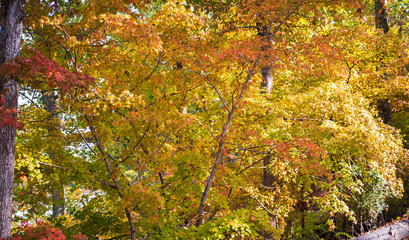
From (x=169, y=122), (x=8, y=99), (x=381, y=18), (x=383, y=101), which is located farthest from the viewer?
(x=381, y=18)

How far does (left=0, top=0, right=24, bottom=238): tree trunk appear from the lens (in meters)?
4.08

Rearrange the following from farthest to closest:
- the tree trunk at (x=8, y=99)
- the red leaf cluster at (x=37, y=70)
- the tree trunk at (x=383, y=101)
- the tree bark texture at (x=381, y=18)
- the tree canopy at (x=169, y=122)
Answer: the tree bark texture at (x=381, y=18) → the tree trunk at (x=383, y=101) → the tree canopy at (x=169, y=122) → the tree trunk at (x=8, y=99) → the red leaf cluster at (x=37, y=70)

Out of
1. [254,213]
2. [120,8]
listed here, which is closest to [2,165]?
[120,8]

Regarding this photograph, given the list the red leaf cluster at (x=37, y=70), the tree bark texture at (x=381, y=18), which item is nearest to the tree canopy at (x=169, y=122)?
the red leaf cluster at (x=37, y=70)

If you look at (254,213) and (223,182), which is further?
(223,182)

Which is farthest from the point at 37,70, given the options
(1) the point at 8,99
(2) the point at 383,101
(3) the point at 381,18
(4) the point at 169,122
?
(3) the point at 381,18

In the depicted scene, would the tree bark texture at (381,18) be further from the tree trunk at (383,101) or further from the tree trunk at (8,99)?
the tree trunk at (8,99)

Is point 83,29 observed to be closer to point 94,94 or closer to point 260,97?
point 94,94

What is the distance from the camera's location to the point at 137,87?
5.53 metres

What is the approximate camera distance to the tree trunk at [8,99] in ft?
13.4

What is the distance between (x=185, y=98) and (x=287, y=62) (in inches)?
81.0

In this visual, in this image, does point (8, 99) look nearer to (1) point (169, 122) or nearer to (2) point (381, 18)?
(1) point (169, 122)

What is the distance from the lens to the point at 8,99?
4262mm

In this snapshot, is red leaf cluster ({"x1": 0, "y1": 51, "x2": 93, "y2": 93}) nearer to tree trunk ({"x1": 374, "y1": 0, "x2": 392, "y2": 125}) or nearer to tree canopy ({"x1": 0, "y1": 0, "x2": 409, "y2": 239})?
tree canopy ({"x1": 0, "y1": 0, "x2": 409, "y2": 239})
